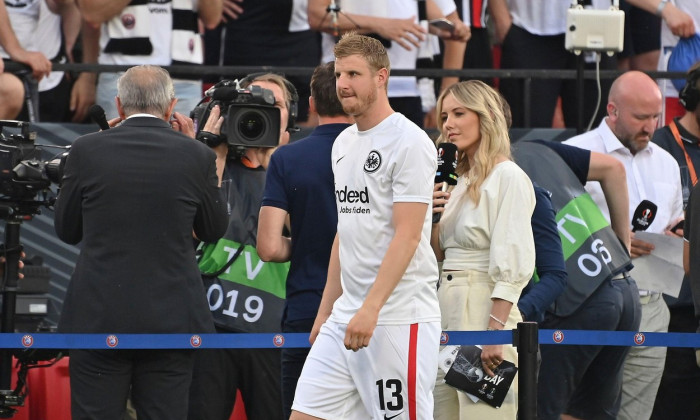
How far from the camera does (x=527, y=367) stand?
18.3ft

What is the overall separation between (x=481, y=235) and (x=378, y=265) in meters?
0.82

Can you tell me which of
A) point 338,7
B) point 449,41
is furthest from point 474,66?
Result: point 338,7

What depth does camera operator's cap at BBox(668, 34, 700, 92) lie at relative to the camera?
9.02 m

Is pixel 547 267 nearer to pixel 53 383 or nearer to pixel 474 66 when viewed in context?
pixel 53 383

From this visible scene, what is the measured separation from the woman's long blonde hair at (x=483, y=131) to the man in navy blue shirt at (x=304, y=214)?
1.74ft

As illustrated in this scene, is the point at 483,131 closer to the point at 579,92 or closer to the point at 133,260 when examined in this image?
the point at 133,260

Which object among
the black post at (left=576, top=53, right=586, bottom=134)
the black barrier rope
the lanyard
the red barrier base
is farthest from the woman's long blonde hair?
the lanyard

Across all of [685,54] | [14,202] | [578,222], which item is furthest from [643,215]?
[14,202]

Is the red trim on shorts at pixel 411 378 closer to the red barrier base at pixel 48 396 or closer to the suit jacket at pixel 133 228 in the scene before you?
the suit jacket at pixel 133 228

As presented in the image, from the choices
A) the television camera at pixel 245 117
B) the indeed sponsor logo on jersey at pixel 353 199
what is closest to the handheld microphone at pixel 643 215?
the television camera at pixel 245 117

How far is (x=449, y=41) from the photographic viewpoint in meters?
8.96

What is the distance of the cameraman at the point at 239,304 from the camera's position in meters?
6.35

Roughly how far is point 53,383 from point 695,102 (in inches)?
165

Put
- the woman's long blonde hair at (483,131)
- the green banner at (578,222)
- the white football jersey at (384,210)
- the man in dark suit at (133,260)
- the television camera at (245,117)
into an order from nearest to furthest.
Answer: the white football jersey at (384,210) → the man in dark suit at (133,260) → the woman's long blonde hair at (483,131) → the television camera at (245,117) → the green banner at (578,222)
